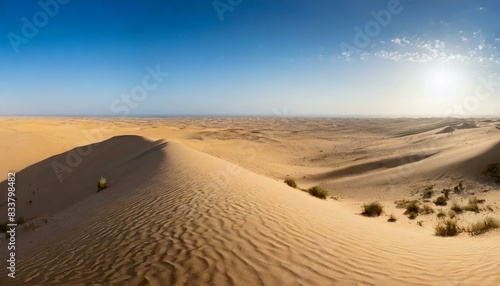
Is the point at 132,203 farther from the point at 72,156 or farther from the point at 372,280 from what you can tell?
the point at 72,156

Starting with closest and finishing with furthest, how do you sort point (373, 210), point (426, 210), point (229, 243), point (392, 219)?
point (229, 243) → point (392, 219) → point (373, 210) → point (426, 210)

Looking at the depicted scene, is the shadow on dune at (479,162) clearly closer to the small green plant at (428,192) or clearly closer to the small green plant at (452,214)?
the small green plant at (428,192)

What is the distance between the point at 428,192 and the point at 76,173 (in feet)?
69.4

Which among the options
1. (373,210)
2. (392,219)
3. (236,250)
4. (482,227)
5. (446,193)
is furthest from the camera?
(446,193)

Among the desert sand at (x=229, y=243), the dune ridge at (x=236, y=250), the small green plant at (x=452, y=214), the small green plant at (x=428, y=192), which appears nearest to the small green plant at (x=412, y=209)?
the desert sand at (x=229, y=243)

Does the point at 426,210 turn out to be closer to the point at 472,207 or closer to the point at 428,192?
the point at 472,207

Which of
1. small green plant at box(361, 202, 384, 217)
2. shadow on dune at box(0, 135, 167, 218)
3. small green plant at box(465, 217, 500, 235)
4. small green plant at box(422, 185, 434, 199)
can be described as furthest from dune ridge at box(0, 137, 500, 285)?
small green plant at box(422, 185, 434, 199)

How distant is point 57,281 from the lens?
13.4ft

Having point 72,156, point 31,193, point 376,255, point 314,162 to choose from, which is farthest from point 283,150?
point 376,255

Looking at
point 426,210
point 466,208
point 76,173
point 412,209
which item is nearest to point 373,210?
point 412,209

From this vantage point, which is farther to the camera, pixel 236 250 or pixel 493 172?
pixel 493 172

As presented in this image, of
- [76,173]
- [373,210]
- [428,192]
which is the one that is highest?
[373,210]

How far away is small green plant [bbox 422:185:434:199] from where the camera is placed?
526 inches

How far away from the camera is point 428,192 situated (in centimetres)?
1375
